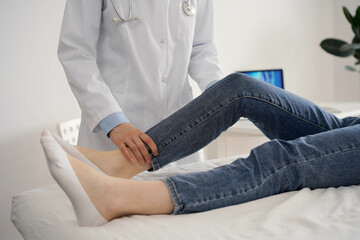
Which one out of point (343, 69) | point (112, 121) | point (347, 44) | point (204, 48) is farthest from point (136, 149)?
point (343, 69)

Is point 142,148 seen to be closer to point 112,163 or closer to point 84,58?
point 112,163

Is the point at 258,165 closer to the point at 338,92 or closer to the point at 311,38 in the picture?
the point at 311,38

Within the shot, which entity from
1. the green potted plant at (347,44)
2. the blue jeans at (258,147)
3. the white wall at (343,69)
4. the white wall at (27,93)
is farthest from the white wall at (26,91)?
the white wall at (343,69)

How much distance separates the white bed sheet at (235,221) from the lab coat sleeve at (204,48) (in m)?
0.59

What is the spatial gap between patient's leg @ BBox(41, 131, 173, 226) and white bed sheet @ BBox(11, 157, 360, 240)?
0.02m

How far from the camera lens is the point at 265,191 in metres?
0.89

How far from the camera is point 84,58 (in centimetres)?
115

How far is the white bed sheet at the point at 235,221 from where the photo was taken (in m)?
0.71

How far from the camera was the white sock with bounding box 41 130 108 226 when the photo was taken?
0.74 metres

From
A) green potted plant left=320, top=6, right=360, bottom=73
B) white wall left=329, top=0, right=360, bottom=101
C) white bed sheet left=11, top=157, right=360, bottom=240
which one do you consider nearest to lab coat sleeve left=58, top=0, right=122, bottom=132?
white bed sheet left=11, top=157, right=360, bottom=240

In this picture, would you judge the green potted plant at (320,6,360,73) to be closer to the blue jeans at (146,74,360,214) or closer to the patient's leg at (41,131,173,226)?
the blue jeans at (146,74,360,214)

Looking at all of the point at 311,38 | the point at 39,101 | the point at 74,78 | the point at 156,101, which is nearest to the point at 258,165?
the point at 156,101

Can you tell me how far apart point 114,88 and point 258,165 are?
21.8 inches

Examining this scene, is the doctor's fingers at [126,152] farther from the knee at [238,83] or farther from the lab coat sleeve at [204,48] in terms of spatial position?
the lab coat sleeve at [204,48]
